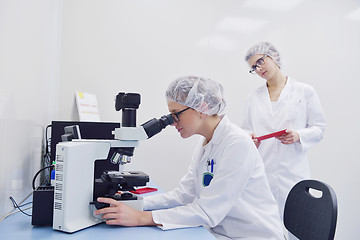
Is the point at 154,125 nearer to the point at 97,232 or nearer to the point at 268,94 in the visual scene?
the point at 97,232

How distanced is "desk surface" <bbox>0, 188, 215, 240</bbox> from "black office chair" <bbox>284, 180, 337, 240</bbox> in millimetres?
432

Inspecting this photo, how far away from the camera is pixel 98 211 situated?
3.09ft

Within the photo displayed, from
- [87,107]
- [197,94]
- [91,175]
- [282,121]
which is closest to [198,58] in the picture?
[282,121]

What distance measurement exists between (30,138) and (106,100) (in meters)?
0.90

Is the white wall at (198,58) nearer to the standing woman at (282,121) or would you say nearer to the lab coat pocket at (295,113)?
the standing woman at (282,121)

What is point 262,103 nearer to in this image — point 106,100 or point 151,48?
point 151,48

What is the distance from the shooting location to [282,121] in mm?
2029

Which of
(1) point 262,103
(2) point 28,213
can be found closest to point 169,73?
(1) point 262,103

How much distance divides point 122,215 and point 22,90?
0.69 meters

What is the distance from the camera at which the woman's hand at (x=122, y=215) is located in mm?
942

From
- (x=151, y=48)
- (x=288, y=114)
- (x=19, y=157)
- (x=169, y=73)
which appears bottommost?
(x=19, y=157)

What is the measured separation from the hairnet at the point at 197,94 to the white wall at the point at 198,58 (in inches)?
36.7

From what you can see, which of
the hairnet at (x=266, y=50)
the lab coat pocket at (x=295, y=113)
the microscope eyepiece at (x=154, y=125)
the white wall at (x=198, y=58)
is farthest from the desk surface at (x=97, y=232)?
the hairnet at (x=266, y=50)

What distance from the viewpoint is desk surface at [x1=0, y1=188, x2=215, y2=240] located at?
86 centimetres
